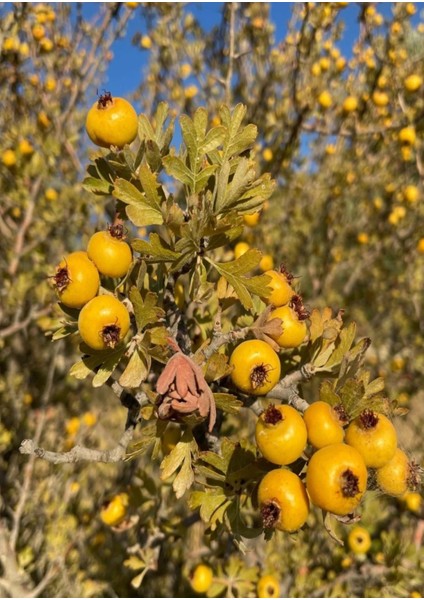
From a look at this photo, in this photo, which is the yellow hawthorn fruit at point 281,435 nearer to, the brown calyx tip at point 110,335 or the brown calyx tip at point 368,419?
the brown calyx tip at point 368,419

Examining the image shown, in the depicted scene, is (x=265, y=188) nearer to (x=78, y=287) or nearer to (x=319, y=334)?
(x=319, y=334)

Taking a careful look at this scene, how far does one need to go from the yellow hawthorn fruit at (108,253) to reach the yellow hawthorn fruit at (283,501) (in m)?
0.57

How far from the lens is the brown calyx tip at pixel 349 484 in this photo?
905 millimetres

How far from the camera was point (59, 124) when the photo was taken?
311 centimetres

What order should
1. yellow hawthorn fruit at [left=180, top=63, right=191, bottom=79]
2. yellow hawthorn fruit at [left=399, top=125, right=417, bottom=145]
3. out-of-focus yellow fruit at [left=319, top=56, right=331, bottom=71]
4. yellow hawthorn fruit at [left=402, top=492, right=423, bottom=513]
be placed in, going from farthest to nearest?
yellow hawthorn fruit at [left=180, top=63, right=191, bottom=79] < out-of-focus yellow fruit at [left=319, top=56, right=331, bottom=71] < yellow hawthorn fruit at [left=399, top=125, right=417, bottom=145] < yellow hawthorn fruit at [left=402, top=492, right=423, bottom=513]

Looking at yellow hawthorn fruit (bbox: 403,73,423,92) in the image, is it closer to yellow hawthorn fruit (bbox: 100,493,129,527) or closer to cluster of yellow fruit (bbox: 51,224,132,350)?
cluster of yellow fruit (bbox: 51,224,132,350)

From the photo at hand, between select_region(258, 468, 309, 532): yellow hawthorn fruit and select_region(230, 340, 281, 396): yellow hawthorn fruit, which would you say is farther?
select_region(230, 340, 281, 396): yellow hawthorn fruit

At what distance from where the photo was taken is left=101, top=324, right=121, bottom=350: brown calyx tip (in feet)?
3.41

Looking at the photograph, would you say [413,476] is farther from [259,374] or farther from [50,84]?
[50,84]

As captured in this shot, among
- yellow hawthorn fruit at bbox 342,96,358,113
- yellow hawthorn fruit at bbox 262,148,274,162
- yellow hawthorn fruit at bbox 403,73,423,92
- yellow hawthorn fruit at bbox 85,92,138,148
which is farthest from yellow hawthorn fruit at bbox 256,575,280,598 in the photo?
yellow hawthorn fruit at bbox 403,73,423,92

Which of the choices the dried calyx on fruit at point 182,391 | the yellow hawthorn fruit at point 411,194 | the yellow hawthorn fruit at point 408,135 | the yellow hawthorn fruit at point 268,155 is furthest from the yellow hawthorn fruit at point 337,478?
the yellow hawthorn fruit at point 411,194

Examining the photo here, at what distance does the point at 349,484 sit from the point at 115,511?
3.85ft

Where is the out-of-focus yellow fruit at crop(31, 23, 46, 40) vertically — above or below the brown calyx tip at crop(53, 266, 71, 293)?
above

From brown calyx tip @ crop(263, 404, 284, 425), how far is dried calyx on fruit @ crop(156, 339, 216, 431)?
0.37 feet
